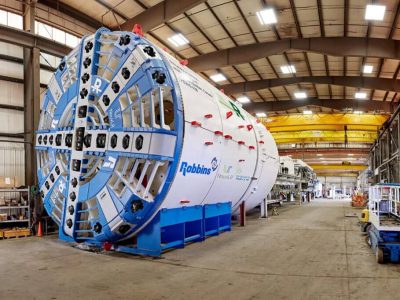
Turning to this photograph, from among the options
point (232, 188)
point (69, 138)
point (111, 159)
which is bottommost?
point (232, 188)

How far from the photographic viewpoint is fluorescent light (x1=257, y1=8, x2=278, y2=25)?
10627 mm

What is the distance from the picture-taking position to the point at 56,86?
22.4ft

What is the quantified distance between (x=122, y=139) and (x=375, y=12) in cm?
866

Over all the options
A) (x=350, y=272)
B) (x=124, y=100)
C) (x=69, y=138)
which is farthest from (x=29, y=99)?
(x=350, y=272)

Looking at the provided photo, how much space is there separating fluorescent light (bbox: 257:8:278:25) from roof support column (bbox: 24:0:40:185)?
6382 millimetres

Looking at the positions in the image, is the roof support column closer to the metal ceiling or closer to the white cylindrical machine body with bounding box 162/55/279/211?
the metal ceiling

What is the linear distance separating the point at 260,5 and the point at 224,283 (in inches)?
334

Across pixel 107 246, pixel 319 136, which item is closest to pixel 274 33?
pixel 107 246

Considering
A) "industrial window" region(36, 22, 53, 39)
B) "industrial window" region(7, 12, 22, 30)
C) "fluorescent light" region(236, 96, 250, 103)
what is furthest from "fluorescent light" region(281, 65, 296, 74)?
"industrial window" region(7, 12, 22, 30)

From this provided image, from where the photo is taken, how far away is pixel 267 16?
10.9 m

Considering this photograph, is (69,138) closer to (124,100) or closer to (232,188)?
(124,100)

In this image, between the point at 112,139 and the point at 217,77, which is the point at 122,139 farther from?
the point at 217,77

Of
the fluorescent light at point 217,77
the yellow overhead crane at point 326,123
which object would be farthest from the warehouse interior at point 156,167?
the yellow overhead crane at point 326,123

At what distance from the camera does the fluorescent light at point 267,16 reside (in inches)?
418
